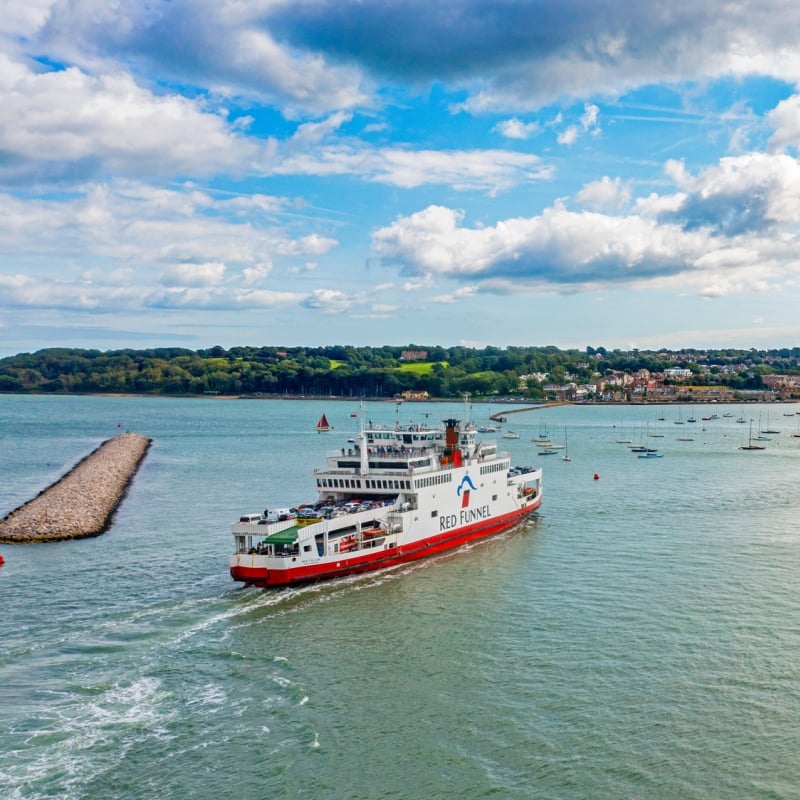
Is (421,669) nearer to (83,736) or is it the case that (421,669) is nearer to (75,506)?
(83,736)

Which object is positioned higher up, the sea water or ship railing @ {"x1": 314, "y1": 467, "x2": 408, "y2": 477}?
ship railing @ {"x1": 314, "y1": 467, "x2": 408, "y2": 477}

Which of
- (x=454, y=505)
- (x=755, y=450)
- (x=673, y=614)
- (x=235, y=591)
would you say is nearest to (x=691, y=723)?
(x=673, y=614)

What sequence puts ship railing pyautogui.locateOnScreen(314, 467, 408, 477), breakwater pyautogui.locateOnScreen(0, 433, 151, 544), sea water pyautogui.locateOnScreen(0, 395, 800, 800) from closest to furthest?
sea water pyautogui.locateOnScreen(0, 395, 800, 800), ship railing pyautogui.locateOnScreen(314, 467, 408, 477), breakwater pyautogui.locateOnScreen(0, 433, 151, 544)

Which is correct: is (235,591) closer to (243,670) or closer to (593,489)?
(243,670)

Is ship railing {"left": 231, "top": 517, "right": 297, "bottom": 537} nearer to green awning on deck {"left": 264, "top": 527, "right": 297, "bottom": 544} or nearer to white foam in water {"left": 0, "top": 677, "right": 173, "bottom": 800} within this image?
green awning on deck {"left": 264, "top": 527, "right": 297, "bottom": 544}

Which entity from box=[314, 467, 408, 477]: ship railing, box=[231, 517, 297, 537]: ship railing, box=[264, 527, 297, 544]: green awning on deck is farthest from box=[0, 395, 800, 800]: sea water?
box=[314, 467, 408, 477]: ship railing

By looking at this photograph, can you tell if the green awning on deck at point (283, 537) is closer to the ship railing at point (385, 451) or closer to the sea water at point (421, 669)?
the sea water at point (421, 669)
